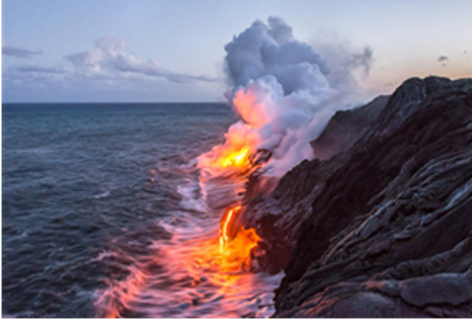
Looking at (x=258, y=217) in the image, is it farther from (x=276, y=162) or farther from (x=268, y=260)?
(x=276, y=162)

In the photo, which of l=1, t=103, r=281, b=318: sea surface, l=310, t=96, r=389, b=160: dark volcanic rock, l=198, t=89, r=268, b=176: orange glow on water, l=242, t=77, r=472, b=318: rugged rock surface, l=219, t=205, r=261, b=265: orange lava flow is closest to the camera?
l=242, t=77, r=472, b=318: rugged rock surface

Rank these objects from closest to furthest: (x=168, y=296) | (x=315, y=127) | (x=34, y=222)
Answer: (x=168, y=296), (x=34, y=222), (x=315, y=127)

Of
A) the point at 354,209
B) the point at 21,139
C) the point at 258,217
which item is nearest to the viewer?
the point at 354,209

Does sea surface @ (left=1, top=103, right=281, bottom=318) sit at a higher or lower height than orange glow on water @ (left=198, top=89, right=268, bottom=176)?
lower

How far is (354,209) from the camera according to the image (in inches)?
388

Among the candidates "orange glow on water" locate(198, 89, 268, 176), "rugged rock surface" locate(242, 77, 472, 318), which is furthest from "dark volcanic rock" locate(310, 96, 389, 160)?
"orange glow on water" locate(198, 89, 268, 176)

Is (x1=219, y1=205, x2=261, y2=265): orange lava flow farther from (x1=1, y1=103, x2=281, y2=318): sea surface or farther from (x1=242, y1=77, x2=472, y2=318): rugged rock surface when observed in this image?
(x1=242, y1=77, x2=472, y2=318): rugged rock surface

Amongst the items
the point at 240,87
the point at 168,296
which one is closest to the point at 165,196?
the point at 168,296

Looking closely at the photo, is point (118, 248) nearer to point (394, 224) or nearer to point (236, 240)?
point (236, 240)

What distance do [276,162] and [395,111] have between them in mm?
13668

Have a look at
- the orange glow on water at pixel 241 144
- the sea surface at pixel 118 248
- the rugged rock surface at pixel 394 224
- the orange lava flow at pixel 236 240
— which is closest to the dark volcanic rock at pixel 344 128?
the rugged rock surface at pixel 394 224

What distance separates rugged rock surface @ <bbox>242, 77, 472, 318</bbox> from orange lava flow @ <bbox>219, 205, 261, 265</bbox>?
4.25 feet

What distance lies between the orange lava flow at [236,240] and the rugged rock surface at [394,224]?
1.30 metres

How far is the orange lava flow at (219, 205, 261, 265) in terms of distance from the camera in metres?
15.0
